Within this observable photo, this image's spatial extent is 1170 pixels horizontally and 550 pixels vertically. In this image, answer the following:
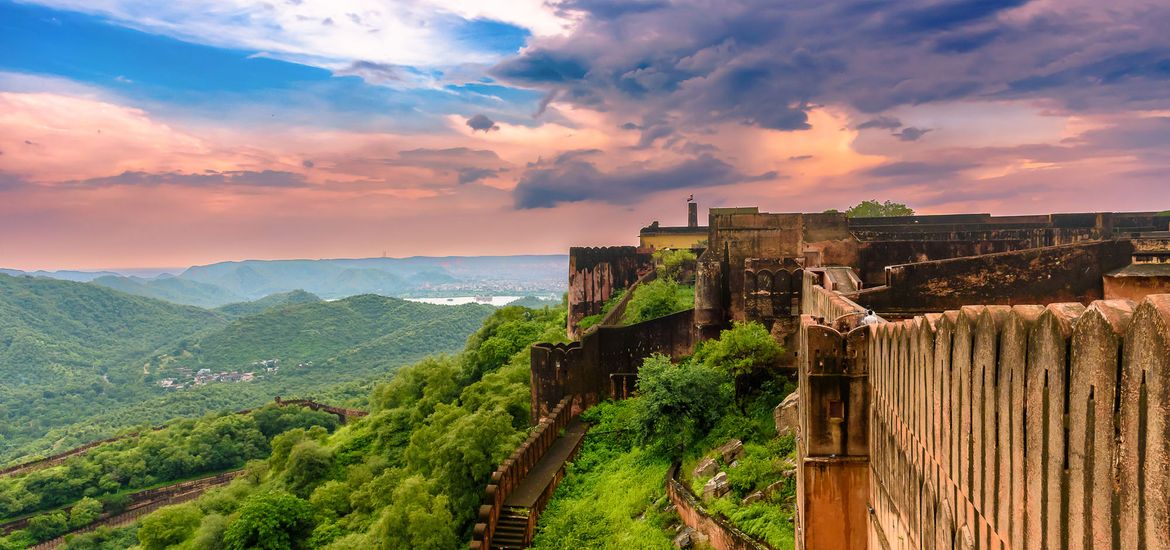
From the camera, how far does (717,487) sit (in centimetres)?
1438

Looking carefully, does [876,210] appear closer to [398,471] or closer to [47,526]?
[398,471]

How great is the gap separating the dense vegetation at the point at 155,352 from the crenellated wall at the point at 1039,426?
8784 centimetres

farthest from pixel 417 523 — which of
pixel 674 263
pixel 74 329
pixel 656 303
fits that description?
pixel 74 329

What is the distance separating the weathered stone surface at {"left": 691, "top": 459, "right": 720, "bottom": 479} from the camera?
15594 millimetres

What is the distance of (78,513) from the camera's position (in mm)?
53656

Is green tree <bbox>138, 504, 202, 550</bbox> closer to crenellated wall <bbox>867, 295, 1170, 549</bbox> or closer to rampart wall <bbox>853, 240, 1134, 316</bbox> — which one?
rampart wall <bbox>853, 240, 1134, 316</bbox>

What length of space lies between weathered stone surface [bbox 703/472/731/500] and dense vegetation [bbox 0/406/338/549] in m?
44.1

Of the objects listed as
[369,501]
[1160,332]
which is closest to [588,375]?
[369,501]

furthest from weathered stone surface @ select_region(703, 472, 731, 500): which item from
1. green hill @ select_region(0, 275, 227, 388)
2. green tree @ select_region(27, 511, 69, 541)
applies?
green hill @ select_region(0, 275, 227, 388)

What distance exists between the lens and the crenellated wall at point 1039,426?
2.81 metres

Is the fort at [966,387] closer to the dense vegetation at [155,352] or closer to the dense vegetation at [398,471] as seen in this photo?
the dense vegetation at [398,471]

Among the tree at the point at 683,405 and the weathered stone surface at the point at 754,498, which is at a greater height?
the tree at the point at 683,405

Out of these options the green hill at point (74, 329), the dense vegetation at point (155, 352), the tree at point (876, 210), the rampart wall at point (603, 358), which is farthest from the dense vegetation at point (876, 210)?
the green hill at point (74, 329)

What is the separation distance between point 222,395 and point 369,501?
93.6 m
